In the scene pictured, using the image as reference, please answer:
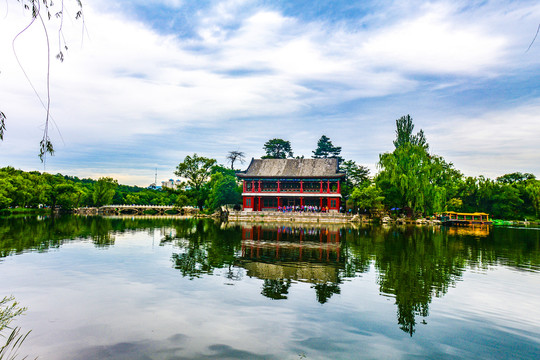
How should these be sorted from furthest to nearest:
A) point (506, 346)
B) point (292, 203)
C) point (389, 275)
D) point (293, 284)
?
point (292, 203) < point (389, 275) < point (293, 284) < point (506, 346)

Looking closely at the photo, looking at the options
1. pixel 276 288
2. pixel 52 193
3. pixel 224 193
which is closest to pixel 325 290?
pixel 276 288

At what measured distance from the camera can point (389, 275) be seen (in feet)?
41.8

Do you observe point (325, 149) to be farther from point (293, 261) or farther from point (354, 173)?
point (293, 261)

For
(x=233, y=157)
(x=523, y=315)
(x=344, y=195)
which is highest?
Answer: (x=233, y=157)

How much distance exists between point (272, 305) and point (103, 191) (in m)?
82.9

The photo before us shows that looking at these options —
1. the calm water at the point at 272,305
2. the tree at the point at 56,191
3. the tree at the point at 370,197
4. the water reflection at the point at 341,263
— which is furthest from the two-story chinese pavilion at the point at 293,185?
the tree at the point at 56,191

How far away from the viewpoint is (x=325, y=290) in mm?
10586

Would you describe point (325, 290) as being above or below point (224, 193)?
below

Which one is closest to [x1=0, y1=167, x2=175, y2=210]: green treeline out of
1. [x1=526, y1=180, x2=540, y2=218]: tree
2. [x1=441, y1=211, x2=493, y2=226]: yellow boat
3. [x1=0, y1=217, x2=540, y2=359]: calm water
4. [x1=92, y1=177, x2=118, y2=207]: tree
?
[x1=92, y1=177, x2=118, y2=207]: tree

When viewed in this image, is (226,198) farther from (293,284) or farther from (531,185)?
(531,185)

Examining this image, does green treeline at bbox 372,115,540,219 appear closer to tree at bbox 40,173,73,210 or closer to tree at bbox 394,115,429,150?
tree at bbox 394,115,429,150

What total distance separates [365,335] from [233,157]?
70.1 m

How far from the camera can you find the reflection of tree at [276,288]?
9859 millimetres

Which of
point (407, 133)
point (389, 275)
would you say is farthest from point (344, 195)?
point (389, 275)
